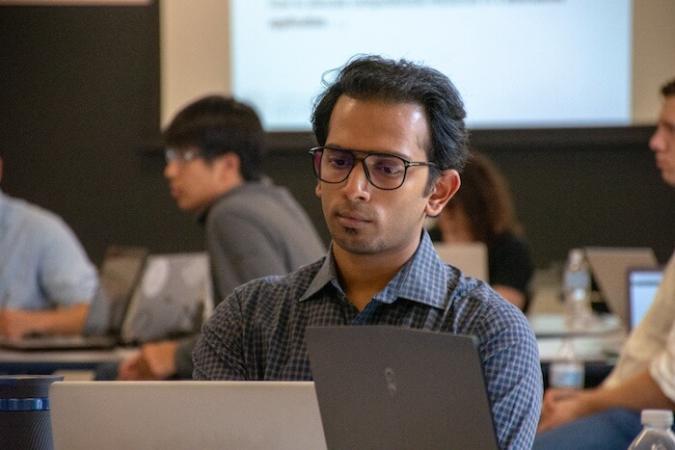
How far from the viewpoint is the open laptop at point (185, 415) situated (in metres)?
1.39

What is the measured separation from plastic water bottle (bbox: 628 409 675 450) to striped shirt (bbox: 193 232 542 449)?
498 millimetres

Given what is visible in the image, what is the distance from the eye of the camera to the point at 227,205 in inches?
128

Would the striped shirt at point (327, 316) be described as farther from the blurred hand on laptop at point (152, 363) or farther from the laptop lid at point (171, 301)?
the laptop lid at point (171, 301)

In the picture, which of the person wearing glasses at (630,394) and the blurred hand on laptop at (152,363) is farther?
the blurred hand on laptop at (152,363)

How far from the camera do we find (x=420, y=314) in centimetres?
178

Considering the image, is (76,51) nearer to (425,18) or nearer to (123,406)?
(425,18)

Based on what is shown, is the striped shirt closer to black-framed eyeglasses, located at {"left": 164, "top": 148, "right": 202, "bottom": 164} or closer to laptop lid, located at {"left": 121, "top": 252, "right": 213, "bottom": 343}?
black-framed eyeglasses, located at {"left": 164, "top": 148, "right": 202, "bottom": 164}

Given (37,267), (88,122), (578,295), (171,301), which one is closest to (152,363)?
(171,301)

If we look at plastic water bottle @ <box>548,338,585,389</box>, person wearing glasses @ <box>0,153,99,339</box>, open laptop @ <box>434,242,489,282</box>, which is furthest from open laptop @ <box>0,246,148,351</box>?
plastic water bottle @ <box>548,338,585,389</box>

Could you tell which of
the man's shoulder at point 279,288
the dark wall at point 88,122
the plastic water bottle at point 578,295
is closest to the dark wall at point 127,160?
the dark wall at point 88,122

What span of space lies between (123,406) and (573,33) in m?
4.92

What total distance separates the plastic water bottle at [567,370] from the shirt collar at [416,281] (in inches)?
80.0

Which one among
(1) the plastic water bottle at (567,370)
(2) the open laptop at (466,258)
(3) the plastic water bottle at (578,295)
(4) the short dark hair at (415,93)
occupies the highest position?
(4) the short dark hair at (415,93)

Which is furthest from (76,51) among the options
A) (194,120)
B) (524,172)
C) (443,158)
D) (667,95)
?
(443,158)
